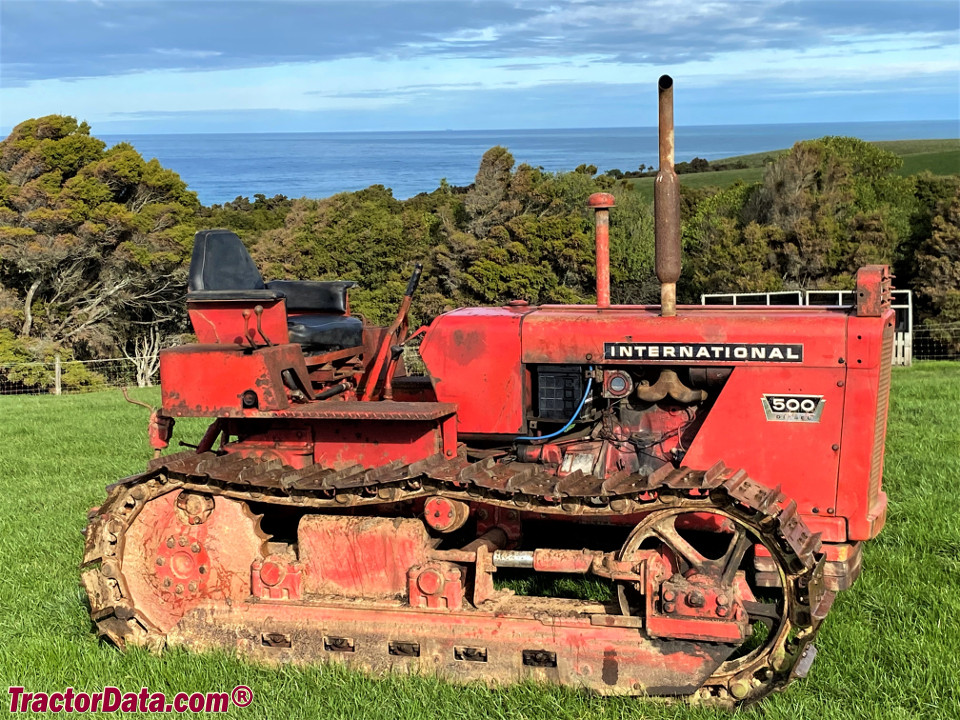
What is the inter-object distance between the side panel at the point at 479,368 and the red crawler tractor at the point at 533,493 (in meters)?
0.01

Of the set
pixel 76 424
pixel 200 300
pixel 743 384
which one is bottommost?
pixel 76 424

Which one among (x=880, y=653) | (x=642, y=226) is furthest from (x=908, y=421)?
(x=642, y=226)

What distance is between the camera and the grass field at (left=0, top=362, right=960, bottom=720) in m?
4.54

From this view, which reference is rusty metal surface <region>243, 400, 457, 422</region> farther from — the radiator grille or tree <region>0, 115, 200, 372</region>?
Answer: tree <region>0, 115, 200, 372</region>

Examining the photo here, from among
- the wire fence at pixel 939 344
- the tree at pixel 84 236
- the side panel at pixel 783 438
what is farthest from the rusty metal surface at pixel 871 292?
the tree at pixel 84 236

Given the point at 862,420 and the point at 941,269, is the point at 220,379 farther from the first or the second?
the point at 941,269

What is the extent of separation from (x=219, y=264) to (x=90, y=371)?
855 inches

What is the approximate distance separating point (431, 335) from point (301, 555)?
1.37m

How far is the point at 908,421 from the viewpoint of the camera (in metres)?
11.0

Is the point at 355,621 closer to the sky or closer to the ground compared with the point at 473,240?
closer to the ground

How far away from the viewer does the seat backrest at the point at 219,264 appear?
20.0 feet

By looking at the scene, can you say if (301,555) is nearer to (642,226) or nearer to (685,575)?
(685,575)
